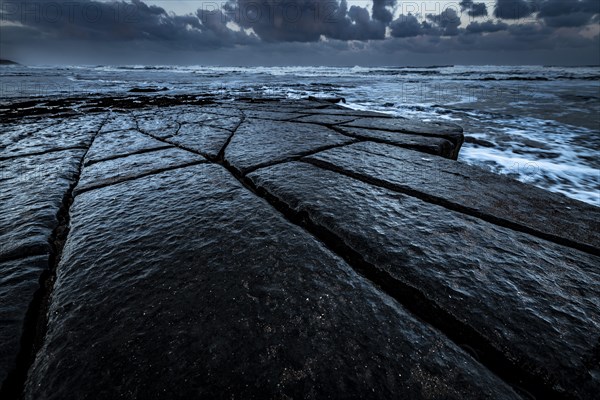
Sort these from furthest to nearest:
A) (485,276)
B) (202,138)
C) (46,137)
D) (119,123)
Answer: (119,123)
(46,137)
(202,138)
(485,276)

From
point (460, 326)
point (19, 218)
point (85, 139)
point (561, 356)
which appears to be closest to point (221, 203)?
point (19, 218)

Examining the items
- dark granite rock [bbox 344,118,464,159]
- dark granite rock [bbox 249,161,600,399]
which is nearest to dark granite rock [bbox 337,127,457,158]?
dark granite rock [bbox 344,118,464,159]

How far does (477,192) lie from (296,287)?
84cm

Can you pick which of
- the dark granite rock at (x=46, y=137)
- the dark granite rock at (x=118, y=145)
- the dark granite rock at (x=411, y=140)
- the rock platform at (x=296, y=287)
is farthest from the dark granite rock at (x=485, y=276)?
the dark granite rock at (x=46, y=137)

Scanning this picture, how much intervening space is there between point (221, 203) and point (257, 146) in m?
0.77

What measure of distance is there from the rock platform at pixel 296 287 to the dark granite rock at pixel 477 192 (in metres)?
0.01

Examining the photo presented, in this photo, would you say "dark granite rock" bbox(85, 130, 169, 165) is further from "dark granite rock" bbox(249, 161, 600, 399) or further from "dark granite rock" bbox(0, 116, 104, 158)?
"dark granite rock" bbox(249, 161, 600, 399)

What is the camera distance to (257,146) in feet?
5.43

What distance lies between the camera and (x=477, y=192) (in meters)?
1.06

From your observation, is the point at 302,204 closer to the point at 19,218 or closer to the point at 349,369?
the point at 349,369

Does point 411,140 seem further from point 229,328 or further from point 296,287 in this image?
point 229,328

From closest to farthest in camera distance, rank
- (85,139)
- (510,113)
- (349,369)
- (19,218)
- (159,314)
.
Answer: (349,369) → (159,314) → (19,218) → (85,139) → (510,113)

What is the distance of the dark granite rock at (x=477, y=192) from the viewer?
0.84 metres

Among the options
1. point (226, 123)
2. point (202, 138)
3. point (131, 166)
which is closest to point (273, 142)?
point (202, 138)
